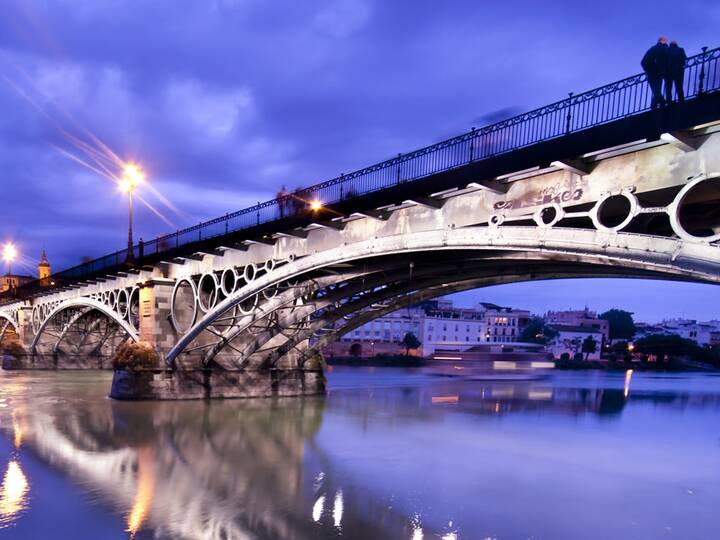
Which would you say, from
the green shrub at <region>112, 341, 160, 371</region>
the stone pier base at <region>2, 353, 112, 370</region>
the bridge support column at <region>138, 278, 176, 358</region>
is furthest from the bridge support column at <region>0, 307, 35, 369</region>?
the green shrub at <region>112, 341, 160, 371</region>

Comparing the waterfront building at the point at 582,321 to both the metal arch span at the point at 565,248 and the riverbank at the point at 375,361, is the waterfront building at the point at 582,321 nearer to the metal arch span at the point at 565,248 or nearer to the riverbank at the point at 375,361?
the riverbank at the point at 375,361

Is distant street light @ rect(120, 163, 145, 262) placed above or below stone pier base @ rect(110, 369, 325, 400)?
above

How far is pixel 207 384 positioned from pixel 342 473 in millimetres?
13036

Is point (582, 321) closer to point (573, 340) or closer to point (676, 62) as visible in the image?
point (573, 340)

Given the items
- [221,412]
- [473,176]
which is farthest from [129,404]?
[473,176]

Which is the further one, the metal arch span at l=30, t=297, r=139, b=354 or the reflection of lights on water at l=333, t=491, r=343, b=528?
the metal arch span at l=30, t=297, r=139, b=354

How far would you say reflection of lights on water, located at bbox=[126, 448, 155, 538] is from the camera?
30.5 feet

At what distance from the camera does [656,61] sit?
9.23 meters

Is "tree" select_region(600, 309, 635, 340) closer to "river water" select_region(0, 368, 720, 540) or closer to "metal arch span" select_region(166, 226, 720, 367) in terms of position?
"river water" select_region(0, 368, 720, 540)

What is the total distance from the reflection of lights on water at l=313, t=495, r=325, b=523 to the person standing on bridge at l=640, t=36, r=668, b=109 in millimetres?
8708

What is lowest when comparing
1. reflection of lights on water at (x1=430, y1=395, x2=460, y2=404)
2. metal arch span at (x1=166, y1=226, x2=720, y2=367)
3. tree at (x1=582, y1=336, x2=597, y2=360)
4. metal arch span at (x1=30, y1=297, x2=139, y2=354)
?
tree at (x1=582, y1=336, x2=597, y2=360)

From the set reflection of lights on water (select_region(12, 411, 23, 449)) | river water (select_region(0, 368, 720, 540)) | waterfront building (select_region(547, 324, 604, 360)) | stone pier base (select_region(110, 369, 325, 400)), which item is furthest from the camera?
waterfront building (select_region(547, 324, 604, 360))

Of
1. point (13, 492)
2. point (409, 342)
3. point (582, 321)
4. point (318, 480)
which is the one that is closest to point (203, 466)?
point (318, 480)

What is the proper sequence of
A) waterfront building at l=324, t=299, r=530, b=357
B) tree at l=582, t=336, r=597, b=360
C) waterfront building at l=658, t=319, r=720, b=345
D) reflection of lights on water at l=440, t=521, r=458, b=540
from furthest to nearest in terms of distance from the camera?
1. waterfront building at l=658, t=319, r=720, b=345
2. tree at l=582, t=336, r=597, b=360
3. waterfront building at l=324, t=299, r=530, b=357
4. reflection of lights on water at l=440, t=521, r=458, b=540
